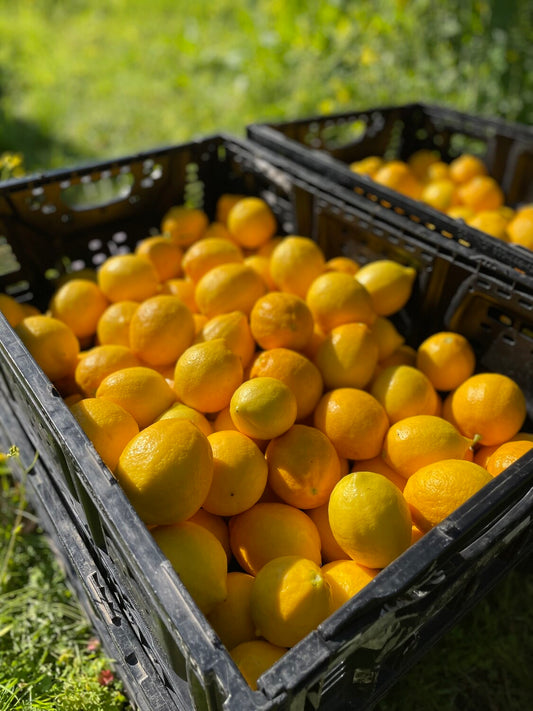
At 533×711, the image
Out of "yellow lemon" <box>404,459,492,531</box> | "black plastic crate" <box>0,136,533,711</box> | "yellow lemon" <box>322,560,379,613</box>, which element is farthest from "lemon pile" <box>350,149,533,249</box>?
"yellow lemon" <box>322,560,379,613</box>

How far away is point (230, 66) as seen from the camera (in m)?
5.23

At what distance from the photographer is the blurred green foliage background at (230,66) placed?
355cm

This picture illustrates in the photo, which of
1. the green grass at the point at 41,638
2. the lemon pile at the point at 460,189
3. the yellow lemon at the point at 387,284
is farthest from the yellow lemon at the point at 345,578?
the lemon pile at the point at 460,189

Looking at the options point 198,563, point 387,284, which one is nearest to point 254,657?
point 198,563

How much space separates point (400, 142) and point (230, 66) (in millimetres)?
2985

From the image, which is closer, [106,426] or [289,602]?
[289,602]

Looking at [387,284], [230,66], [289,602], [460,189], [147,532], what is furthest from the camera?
[230,66]

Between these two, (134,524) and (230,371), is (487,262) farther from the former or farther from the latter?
(134,524)

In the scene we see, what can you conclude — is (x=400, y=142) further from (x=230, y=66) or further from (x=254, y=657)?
(x=230, y=66)

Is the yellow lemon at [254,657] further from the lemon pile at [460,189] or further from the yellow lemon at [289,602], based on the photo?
the lemon pile at [460,189]

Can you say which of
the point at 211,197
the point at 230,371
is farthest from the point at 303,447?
the point at 211,197

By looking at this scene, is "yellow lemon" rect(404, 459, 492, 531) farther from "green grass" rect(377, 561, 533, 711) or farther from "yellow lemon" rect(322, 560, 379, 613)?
"green grass" rect(377, 561, 533, 711)

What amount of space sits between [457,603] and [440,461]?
33 centimetres

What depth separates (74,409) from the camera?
4.34 ft
